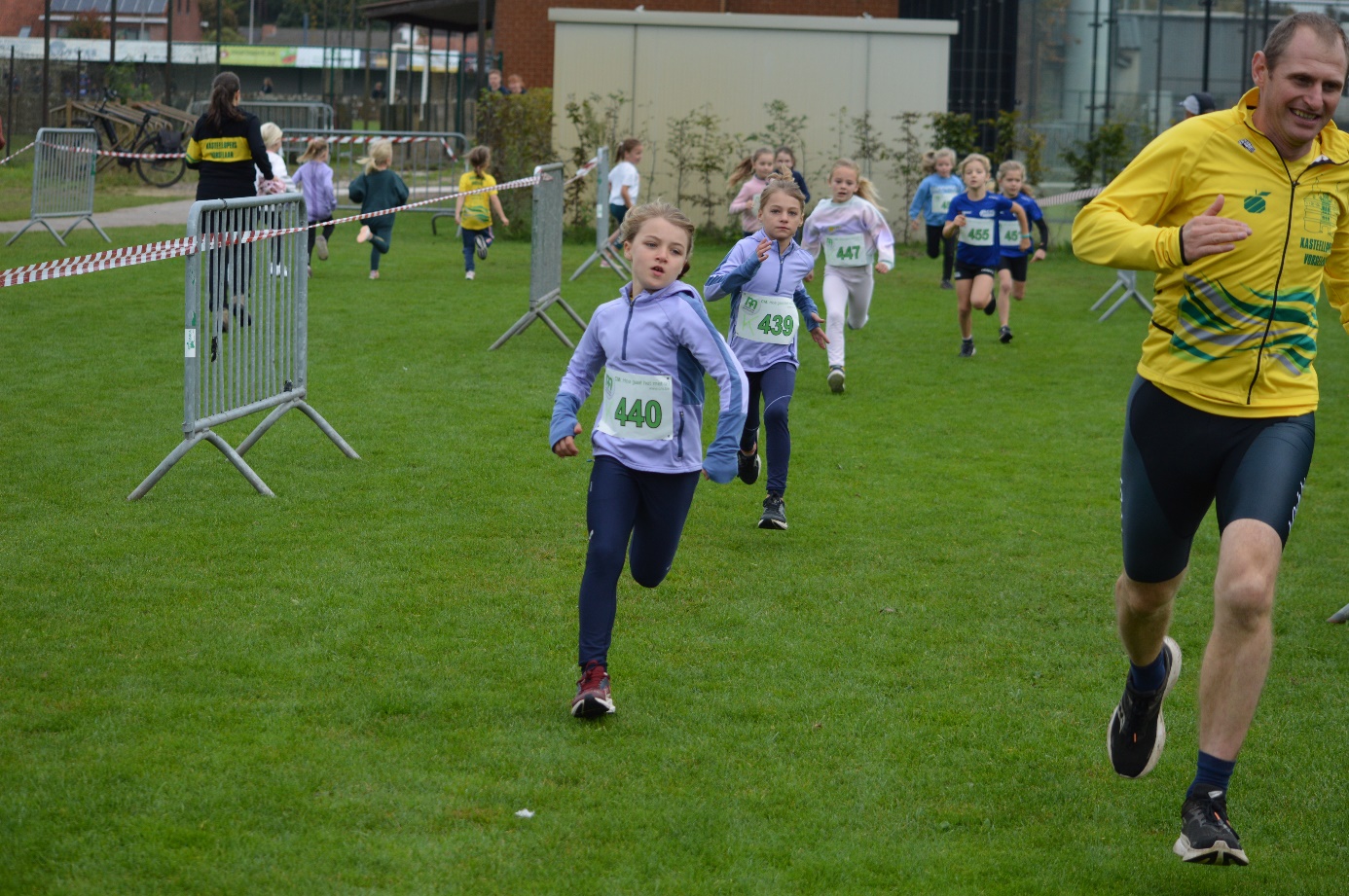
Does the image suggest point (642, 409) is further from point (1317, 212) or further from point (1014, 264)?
point (1014, 264)

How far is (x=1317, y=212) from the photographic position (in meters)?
4.11

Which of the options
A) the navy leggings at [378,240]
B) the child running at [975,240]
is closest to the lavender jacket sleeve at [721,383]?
the child running at [975,240]

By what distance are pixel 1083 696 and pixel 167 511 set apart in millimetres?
4822

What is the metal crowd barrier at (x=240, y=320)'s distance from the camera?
305 inches

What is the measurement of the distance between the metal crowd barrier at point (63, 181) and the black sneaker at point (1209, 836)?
18.6m

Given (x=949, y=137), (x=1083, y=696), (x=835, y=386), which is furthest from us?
(x=949, y=137)

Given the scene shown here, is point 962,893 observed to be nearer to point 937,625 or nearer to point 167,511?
point 937,625

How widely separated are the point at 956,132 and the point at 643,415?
21.3 metres

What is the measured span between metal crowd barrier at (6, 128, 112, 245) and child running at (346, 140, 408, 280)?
11.4ft

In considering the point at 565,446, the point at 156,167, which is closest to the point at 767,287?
the point at 565,446

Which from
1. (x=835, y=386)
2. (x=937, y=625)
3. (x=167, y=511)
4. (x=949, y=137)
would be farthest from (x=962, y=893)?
(x=949, y=137)

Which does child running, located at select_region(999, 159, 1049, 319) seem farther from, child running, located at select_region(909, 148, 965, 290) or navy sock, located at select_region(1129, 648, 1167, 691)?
navy sock, located at select_region(1129, 648, 1167, 691)

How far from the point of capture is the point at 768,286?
826cm

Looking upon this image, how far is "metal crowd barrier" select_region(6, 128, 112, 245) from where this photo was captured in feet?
65.0
